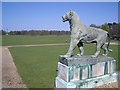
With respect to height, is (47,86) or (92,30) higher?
(92,30)

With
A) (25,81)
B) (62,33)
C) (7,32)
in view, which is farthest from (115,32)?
(7,32)

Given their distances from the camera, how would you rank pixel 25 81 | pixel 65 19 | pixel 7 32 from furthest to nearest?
pixel 7 32 < pixel 25 81 < pixel 65 19

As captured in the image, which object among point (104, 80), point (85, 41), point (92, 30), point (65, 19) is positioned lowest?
point (104, 80)

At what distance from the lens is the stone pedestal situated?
225 inches

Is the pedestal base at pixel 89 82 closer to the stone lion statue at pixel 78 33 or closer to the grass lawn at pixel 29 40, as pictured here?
the stone lion statue at pixel 78 33

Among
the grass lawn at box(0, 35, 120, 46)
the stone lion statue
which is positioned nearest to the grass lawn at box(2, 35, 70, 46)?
the grass lawn at box(0, 35, 120, 46)

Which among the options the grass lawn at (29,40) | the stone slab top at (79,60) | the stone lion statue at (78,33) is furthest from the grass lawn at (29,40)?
the stone slab top at (79,60)

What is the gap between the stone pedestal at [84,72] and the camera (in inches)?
225

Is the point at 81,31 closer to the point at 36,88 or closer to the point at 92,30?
the point at 92,30

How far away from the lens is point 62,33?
109 m

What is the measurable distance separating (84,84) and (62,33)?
10374 cm

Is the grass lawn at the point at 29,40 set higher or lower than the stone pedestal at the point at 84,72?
lower

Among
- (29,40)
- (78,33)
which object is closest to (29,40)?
(29,40)

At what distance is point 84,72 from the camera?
596 centimetres
